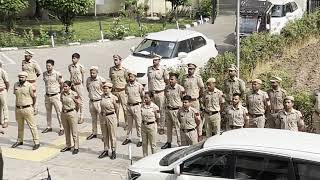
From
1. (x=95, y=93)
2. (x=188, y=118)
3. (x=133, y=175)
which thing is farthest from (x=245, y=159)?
(x=95, y=93)

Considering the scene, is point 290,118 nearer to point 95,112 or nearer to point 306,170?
point 306,170

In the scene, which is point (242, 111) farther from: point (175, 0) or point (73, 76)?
point (175, 0)

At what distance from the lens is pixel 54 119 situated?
15.0 meters

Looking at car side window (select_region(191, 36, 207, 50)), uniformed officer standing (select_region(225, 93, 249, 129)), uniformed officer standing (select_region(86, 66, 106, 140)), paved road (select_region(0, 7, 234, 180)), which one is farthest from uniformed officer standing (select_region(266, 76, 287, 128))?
car side window (select_region(191, 36, 207, 50))

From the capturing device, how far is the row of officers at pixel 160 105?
11.2 metres

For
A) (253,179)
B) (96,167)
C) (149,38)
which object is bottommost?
(96,167)

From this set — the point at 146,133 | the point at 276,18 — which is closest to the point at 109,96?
the point at 146,133

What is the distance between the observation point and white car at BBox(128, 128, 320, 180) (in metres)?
7.81

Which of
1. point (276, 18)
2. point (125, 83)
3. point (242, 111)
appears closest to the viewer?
point (242, 111)

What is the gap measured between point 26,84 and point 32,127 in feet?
3.10

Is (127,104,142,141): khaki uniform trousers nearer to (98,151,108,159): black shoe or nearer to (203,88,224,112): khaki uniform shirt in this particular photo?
(98,151,108,159): black shoe

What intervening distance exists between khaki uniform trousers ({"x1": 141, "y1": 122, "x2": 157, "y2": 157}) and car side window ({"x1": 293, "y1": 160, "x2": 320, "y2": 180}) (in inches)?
163

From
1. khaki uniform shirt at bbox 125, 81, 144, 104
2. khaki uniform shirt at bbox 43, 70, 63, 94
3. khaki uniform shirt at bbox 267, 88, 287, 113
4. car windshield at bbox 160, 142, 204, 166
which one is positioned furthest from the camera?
khaki uniform shirt at bbox 43, 70, 63, 94

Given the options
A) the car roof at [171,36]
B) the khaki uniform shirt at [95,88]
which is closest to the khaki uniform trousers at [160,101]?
the khaki uniform shirt at [95,88]
